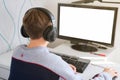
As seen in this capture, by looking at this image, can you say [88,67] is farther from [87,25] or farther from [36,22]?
[36,22]

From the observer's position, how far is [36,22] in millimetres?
910

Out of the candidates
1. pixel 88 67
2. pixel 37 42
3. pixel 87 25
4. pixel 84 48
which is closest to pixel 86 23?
pixel 87 25

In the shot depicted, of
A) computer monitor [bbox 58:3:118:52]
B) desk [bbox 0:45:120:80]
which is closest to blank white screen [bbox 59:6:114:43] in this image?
computer monitor [bbox 58:3:118:52]

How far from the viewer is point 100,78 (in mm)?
1080

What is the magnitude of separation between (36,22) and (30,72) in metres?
0.24

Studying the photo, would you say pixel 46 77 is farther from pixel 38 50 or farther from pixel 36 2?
pixel 36 2

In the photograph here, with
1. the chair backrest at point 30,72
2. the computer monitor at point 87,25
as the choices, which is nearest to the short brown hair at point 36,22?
the chair backrest at point 30,72

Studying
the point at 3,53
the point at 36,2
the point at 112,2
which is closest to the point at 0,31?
the point at 3,53

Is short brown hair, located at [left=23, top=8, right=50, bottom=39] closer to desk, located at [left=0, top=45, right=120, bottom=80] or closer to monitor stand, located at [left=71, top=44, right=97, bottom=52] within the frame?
desk, located at [left=0, top=45, right=120, bottom=80]

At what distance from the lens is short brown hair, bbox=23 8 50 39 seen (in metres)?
0.91

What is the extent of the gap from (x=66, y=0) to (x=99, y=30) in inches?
22.5

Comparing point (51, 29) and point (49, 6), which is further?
point (49, 6)

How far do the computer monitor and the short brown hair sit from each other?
2.40 feet

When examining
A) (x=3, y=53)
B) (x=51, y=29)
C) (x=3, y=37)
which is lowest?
(x=3, y=53)
